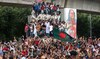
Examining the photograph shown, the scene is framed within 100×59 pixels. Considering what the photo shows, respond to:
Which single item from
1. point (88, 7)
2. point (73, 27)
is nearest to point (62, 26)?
point (73, 27)

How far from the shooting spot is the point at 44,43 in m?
22.5

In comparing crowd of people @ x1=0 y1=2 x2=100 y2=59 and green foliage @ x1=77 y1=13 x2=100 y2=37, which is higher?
crowd of people @ x1=0 y1=2 x2=100 y2=59

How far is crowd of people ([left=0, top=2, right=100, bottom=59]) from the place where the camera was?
2050 cm

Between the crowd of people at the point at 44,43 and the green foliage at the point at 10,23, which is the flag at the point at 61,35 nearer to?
the crowd of people at the point at 44,43

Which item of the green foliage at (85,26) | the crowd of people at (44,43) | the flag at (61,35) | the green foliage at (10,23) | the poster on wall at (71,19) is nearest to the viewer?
the crowd of people at (44,43)

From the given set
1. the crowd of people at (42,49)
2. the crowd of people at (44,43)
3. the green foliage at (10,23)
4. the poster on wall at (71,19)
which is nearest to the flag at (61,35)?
the crowd of people at (44,43)

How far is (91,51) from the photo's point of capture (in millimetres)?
24250

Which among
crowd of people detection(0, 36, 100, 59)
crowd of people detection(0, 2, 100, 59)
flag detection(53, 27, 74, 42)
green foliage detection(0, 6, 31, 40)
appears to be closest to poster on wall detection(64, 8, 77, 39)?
crowd of people detection(0, 2, 100, 59)

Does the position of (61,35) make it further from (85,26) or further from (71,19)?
(85,26)

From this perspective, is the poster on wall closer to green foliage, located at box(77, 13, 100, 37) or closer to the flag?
the flag

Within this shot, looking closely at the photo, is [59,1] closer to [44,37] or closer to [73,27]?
[73,27]

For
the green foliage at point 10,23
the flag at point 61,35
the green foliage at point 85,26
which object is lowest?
the green foliage at point 85,26

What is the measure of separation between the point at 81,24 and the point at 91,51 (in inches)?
1366

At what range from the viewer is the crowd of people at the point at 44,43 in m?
20.5
